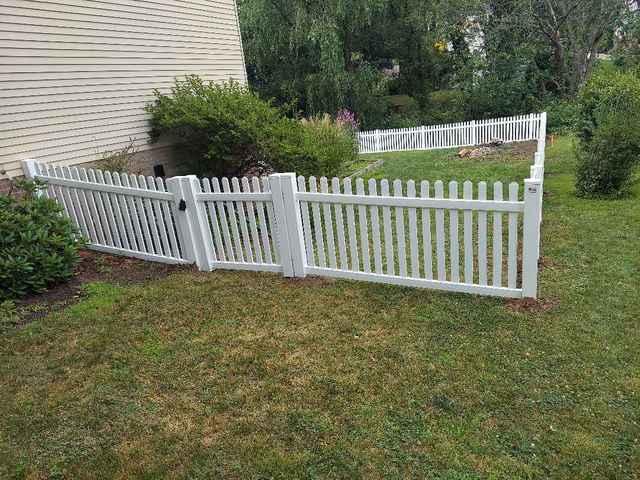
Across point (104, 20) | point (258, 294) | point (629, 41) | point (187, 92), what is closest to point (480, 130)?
point (629, 41)

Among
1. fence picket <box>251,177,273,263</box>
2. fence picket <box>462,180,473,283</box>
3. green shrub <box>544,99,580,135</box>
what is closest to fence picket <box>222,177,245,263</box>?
fence picket <box>251,177,273,263</box>

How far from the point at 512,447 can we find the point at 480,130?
1465 cm

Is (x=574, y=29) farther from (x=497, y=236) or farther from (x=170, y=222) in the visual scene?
(x=170, y=222)

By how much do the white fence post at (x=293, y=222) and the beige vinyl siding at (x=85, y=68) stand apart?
3.69 meters

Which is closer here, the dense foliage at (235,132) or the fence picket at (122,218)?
the fence picket at (122,218)

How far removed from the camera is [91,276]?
540cm

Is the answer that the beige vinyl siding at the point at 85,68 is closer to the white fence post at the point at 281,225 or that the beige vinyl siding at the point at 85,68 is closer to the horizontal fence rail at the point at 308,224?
the horizontal fence rail at the point at 308,224

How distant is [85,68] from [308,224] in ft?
14.6

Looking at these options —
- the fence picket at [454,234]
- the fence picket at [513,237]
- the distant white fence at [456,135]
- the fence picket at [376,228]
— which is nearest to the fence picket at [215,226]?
the fence picket at [376,228]

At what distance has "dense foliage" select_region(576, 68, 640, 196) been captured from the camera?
651 centimetres

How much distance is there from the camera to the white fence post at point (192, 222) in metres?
4.98

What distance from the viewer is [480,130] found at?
15758 mm

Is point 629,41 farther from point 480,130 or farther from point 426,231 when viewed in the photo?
point 426,231

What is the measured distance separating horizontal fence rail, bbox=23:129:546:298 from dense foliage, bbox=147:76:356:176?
2.12m
